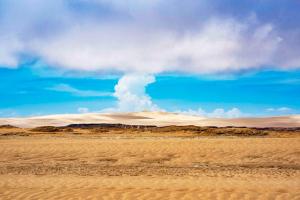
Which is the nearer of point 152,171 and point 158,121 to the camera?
point 152,171

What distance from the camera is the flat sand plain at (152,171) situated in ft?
37.5

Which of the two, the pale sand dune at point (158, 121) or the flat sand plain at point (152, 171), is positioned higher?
the pale sand dune at point (158, 121)

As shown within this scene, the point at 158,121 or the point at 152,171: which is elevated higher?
the point at 158,121

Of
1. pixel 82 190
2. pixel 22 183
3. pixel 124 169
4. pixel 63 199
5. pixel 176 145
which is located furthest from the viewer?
→ pixel 176 145

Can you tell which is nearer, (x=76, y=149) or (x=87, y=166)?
(x=87, y=166)

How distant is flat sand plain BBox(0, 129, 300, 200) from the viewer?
11.4 meters

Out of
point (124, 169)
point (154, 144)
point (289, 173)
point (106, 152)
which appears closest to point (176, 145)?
point (154, 144)

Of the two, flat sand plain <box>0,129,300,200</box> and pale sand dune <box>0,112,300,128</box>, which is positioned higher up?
pale sand dune <box>0,112,300,128</box>

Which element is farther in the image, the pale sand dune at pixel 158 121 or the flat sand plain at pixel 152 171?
the pale sand dune at pixel 158 121

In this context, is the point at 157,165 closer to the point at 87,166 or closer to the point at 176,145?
the point at 87,166

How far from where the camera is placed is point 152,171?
15898 mm

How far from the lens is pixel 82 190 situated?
11.8 m

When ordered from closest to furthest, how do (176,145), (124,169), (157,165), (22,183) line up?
(22,183)
(124,169)
(157,165)
(176,145)

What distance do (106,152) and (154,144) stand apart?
3839 mm
